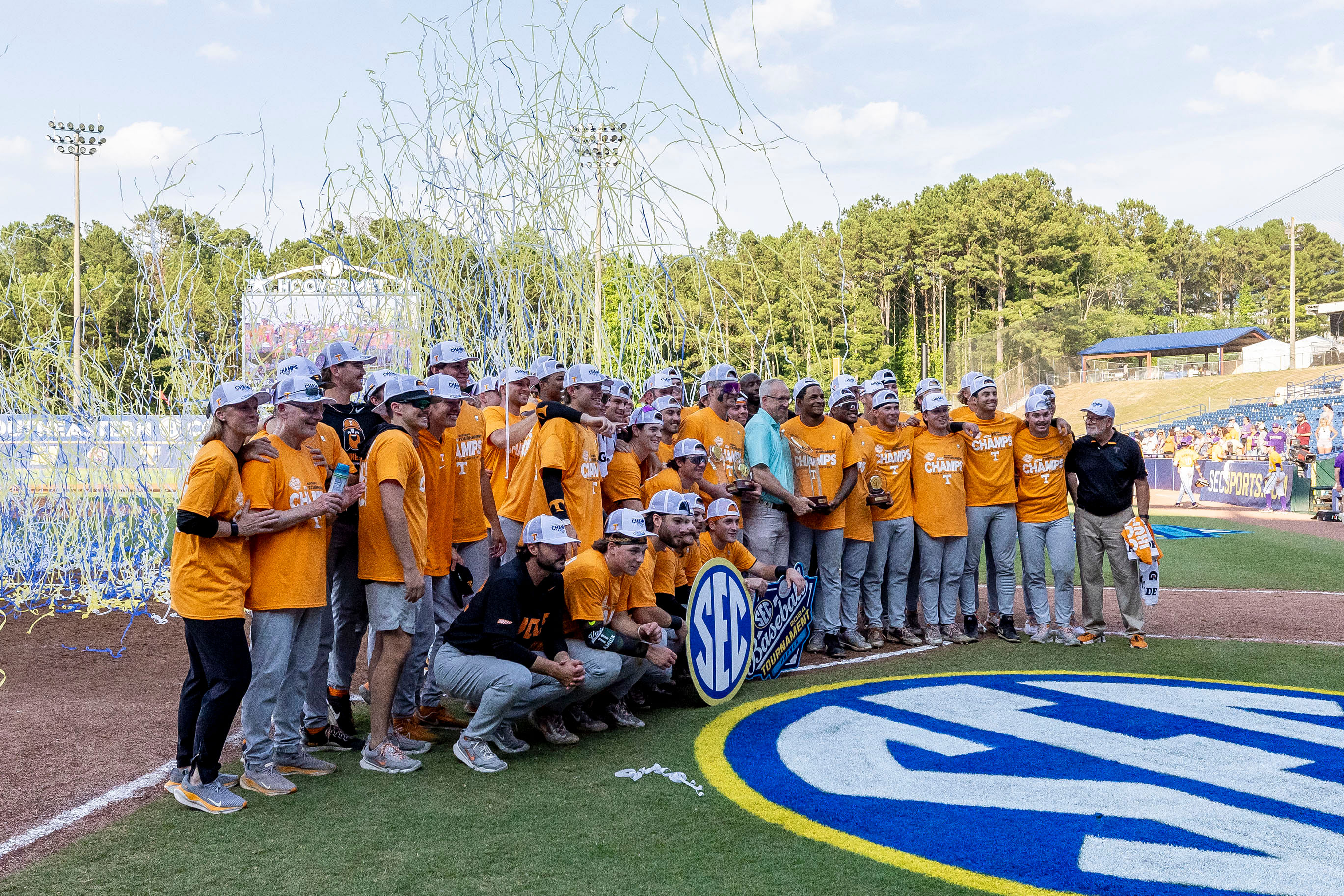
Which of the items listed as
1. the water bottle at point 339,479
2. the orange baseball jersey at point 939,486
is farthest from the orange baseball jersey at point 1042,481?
the water bottle at point 339,479

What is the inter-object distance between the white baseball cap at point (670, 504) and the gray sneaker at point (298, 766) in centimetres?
231

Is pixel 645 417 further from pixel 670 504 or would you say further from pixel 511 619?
pixel 511 619

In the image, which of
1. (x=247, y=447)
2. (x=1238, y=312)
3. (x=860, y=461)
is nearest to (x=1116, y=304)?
(x=1238, y=312)

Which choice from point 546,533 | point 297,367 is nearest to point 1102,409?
point 546,533

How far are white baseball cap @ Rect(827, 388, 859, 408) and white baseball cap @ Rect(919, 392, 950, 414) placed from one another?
1.94 feet

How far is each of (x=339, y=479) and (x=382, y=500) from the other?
1.19 feet

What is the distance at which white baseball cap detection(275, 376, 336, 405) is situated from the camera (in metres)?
4.80

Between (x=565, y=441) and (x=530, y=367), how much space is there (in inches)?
96.7

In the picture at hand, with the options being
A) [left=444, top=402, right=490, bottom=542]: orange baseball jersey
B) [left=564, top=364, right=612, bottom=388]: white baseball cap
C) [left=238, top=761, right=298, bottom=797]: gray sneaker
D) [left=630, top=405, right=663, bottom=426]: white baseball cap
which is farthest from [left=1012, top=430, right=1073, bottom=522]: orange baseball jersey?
[left=238, top=761, right=298, bottom=797]: gray sneaker

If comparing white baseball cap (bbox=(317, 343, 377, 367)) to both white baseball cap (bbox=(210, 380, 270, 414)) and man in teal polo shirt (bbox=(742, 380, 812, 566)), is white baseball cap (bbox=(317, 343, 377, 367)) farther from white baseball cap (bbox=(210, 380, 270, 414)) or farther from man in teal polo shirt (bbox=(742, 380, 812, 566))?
man in teal polo shirt (bbox=(742, 380, 812, 566))

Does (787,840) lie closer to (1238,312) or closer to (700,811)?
(700,811)

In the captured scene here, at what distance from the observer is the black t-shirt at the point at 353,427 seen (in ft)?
18.5

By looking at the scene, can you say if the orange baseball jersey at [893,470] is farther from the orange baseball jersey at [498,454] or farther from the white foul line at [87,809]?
the white foul line at [87,809]

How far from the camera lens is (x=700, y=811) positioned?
4.46 metres
